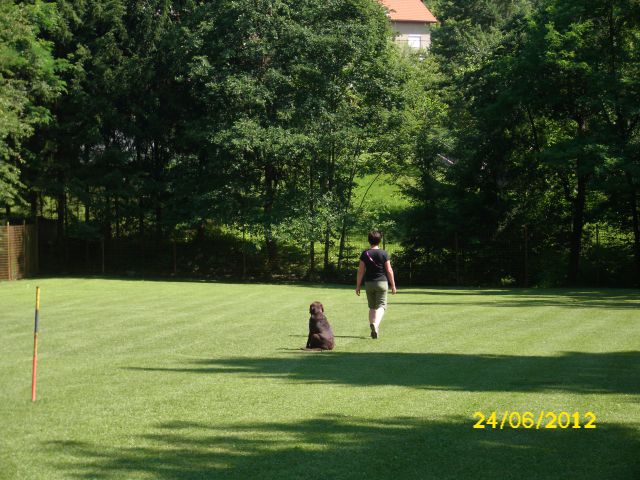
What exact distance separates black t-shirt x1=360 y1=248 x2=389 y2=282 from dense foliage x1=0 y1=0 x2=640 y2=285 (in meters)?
21.3

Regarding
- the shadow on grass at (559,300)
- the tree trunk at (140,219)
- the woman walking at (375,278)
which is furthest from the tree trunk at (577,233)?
the woman walking at (375,278)

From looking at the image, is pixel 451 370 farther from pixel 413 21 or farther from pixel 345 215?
pixel 413 21

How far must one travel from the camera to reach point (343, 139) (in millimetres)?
38594

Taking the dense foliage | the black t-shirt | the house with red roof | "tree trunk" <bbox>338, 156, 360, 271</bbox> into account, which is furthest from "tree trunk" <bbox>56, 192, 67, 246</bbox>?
the house with red roof

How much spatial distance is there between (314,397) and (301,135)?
29009 mm

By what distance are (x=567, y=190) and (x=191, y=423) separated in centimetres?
3231

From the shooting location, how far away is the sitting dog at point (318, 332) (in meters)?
13.8

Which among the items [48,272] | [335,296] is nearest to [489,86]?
[335,296]

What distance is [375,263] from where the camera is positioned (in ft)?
50.0

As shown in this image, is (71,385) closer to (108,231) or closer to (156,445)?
(156,445)

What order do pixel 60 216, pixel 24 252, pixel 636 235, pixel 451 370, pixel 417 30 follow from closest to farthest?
pixel 451 370
pixel 636 235
pixel 24 252
pixel 60 216
pixel 417 30
